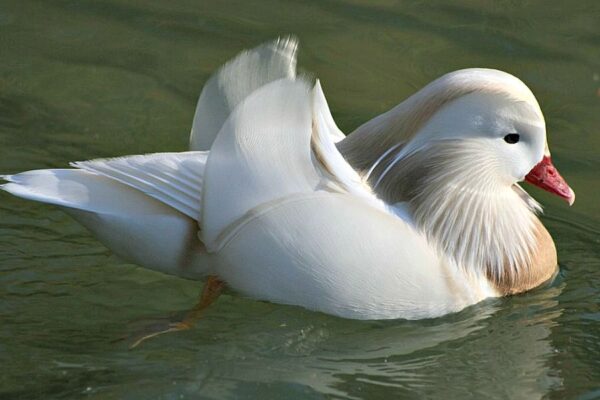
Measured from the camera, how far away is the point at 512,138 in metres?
5.11

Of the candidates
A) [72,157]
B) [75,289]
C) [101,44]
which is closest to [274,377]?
[75,289]

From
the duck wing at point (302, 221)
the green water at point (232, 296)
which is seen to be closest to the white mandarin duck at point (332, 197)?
the duck wing at point (302, 221)

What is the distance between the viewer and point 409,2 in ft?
26.6

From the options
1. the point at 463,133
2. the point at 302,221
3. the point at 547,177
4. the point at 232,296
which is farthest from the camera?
the point at 547,177

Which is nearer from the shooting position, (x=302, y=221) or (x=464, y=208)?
(x=302, y=221)

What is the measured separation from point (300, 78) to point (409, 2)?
3.62 meters

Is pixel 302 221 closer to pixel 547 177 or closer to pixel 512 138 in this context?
pixel 512 138

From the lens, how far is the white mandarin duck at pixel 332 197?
15.6 feet

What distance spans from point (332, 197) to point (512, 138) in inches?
34.4

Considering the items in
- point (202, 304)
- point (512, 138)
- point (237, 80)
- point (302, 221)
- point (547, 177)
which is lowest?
point (202, 304)

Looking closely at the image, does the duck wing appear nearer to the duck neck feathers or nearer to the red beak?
the duck neck feathers

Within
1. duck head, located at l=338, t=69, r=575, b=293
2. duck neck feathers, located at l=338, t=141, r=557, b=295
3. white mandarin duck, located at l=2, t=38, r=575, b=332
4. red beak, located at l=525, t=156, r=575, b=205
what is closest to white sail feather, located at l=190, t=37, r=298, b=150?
white mandarin duck, located at l=2, t=38, r=575, b=332

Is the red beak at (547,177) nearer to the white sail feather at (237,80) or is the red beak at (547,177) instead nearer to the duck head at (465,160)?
the duck head at (465,160)

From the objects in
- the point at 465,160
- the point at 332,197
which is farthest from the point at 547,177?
the point at 332,197
